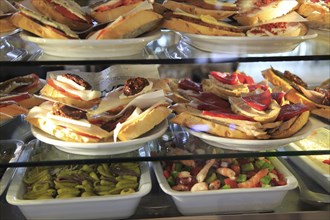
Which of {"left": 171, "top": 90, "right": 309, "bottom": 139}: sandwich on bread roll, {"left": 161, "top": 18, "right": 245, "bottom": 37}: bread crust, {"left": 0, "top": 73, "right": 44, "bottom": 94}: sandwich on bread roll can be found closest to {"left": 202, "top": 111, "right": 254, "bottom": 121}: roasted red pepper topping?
{"left": 171, "top": 90, "right": 309, "bottom": 139}: sandwich on bread roll

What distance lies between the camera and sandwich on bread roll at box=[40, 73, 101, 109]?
1152mm

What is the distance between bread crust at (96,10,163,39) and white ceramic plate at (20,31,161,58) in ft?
0.08

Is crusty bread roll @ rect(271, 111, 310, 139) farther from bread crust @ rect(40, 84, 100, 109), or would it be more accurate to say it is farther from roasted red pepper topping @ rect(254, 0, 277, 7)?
bread crust @ rect(40, 84, 100, 109)

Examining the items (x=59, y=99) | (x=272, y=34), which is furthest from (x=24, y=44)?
(x=272, y=34)

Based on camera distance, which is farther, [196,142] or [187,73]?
[187,73]

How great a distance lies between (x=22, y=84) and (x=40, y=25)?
35 centimetres

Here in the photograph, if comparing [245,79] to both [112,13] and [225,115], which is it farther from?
[112,13]

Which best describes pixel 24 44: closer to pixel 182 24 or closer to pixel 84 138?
pixel 84 138

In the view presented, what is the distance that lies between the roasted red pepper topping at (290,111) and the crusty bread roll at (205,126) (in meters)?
0.11

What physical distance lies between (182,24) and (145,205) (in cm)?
51

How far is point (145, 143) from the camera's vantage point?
1192 millimetres

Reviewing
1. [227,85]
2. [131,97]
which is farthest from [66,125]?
[227,85]

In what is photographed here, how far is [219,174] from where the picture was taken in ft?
4.18

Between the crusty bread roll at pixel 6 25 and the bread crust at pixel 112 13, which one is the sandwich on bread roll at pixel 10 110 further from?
the bread crust at pixel 112 13
